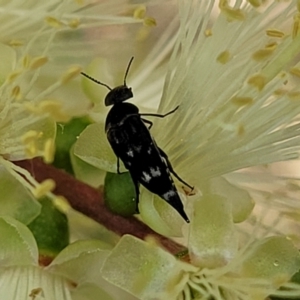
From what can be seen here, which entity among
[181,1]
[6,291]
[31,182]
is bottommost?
[6,291]

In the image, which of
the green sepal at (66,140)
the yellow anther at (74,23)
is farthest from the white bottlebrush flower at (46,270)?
the yellow anther at (74,23)

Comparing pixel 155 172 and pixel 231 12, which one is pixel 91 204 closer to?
pixel 155 172

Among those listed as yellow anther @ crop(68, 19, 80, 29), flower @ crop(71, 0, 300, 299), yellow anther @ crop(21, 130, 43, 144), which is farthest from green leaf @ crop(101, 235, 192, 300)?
yellow anther @ crop(68, 19, 80, 29)

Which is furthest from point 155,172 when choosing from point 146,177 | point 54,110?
point 54,110

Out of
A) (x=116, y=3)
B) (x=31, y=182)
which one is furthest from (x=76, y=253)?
(x=116, y=3)

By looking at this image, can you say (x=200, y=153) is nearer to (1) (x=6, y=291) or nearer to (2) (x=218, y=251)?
(2) (x=218, y=251)

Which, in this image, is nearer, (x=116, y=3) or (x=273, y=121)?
(x=273, y=121)
